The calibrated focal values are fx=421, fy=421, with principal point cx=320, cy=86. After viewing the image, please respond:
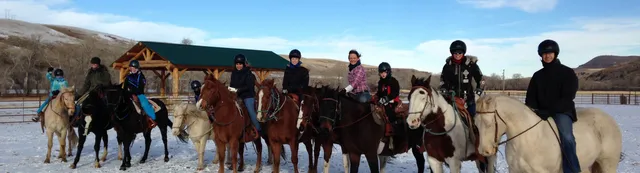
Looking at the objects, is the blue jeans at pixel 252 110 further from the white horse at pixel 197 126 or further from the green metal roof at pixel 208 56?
the green metal roof at pixel 208 56

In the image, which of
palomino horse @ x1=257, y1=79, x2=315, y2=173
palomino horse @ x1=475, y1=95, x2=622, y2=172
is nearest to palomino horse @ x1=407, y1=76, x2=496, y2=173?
palomino horse @ x1=475, y1=95, x2=622, y2=172

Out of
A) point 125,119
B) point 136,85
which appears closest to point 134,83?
point 136,85

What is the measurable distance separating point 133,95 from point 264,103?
4146 millimetres

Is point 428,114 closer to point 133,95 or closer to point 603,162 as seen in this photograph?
point 603,162

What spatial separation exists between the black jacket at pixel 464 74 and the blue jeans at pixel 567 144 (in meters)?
1.83

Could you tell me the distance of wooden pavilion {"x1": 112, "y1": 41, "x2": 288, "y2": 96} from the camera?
2223 centimetres

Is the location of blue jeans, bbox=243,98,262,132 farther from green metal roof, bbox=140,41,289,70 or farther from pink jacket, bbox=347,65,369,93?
green metal roof, bbox=140,41,289,70

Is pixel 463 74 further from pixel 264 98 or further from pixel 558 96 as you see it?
pixel 264 98

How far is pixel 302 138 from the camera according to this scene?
7852 millimetres

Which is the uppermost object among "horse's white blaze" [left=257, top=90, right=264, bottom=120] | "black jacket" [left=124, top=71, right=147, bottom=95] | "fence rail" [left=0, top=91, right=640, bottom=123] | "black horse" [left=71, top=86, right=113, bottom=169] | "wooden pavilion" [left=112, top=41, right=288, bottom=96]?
"wooden pavilion" [left=112, top=41, right=288, bottom=96]

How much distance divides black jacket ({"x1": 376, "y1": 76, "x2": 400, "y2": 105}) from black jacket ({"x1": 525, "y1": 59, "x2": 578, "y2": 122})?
2.49 meters

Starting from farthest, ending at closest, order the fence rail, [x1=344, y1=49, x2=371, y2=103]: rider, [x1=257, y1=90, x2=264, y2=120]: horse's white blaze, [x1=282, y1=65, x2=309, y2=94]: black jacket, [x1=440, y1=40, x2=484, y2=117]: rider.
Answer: the fence rail < [x1=282, y1=65, x2=309, y2=94]: black jacket < [x1=344, y1=49, x2=371, y2=103]: rider < [x1=257, y1=90, x2=264, y2=120]: horse's white blaze < [x1=440, y1=40, x2=484, y2=117]: rider

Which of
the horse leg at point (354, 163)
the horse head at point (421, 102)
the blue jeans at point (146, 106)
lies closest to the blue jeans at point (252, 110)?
the horse leg at point (354, 163)

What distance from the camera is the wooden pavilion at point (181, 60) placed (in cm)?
2223
